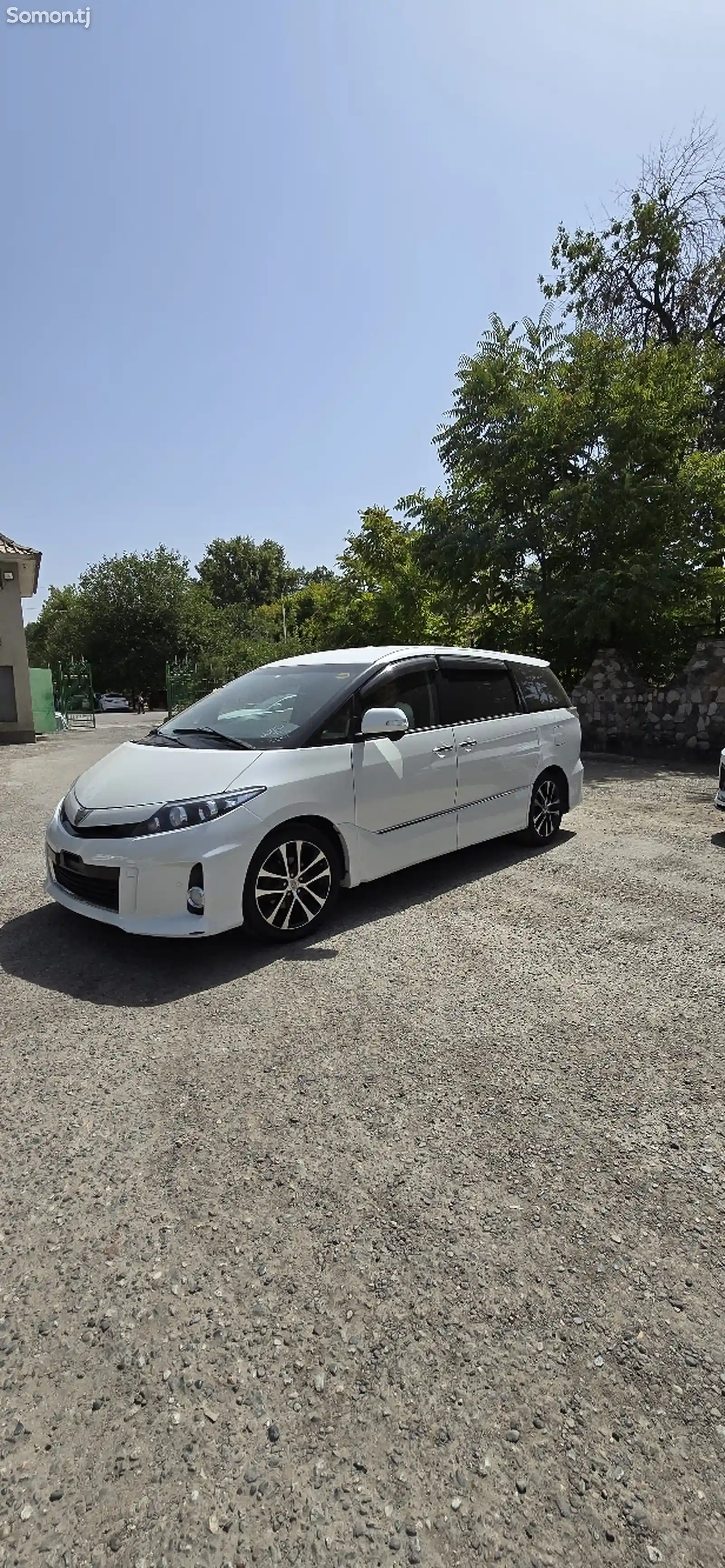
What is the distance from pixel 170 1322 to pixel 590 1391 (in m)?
0.96

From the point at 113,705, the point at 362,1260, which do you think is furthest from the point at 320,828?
the point at 113,705

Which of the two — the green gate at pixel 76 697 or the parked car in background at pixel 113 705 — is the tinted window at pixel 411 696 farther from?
the parked car in background at pixel 113 705

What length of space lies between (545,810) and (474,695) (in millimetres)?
1276

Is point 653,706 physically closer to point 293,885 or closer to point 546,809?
point 546,809

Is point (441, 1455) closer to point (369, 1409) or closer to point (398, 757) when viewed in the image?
point (369, 1409)

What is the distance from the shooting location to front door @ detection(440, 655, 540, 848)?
16.5 ft

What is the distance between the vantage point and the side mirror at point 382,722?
167 inches

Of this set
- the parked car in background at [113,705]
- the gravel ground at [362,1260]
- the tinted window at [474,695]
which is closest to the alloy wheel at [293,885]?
the gravel ground at [362,1260]

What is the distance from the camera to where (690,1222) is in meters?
2.02

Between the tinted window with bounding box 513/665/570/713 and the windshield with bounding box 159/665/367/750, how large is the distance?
180cm

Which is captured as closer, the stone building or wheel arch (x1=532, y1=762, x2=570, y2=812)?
wheel arch (x1=532, y1=762, x2=570, y2=812)

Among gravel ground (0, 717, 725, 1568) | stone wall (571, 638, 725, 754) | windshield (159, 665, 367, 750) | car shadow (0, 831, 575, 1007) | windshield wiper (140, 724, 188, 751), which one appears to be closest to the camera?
gravel ground (0, 717, 725, 1568)

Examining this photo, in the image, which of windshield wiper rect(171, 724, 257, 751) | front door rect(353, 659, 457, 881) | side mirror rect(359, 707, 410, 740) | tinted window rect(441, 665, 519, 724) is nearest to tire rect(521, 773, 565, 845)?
tinted window rect(441, 665, 519, 724)

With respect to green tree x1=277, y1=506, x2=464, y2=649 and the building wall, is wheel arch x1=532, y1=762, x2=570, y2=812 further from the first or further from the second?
the building wall
